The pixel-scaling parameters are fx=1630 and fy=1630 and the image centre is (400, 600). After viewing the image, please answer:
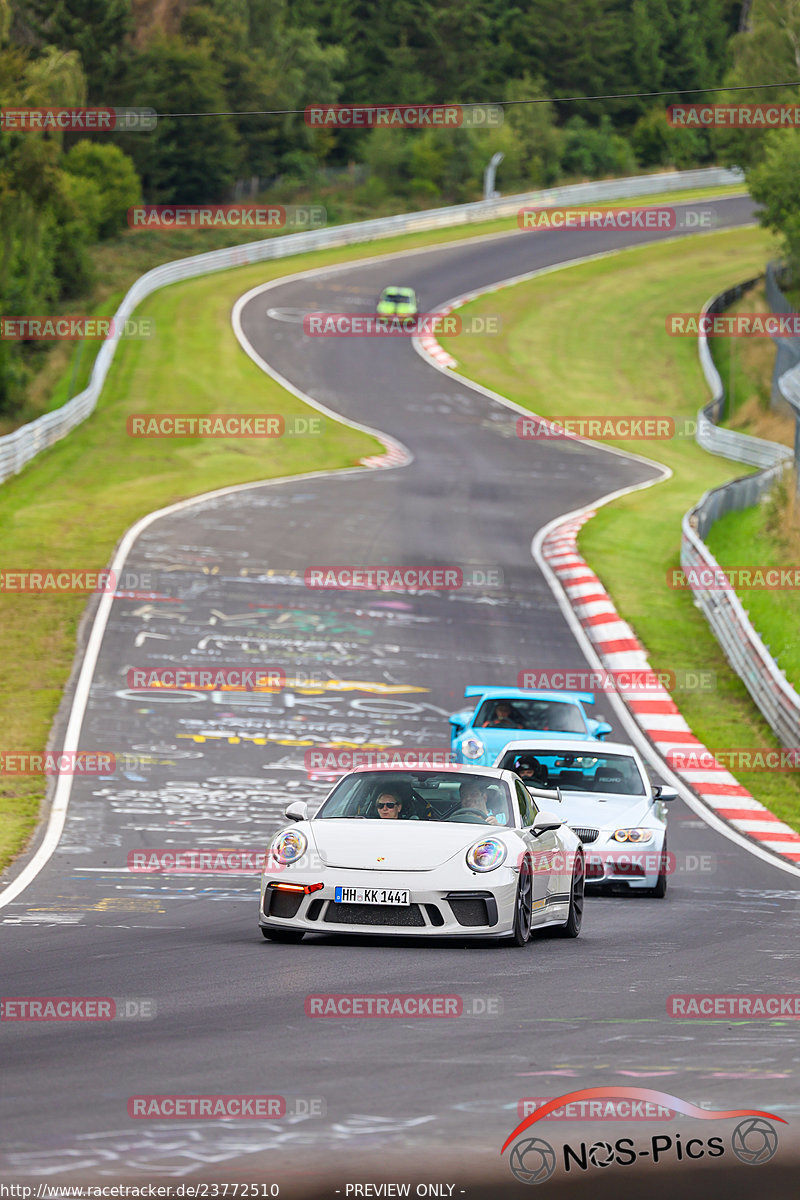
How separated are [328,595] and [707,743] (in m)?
8.87

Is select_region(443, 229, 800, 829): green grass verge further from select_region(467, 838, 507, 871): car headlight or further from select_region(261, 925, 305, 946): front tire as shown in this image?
select_region(261, 925, 305, 946): front tire

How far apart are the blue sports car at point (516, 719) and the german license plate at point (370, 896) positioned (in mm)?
8199

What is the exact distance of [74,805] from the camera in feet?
58.1

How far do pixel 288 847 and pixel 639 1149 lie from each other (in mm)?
4943

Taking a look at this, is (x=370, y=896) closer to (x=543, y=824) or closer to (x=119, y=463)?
(x=543, y=824)

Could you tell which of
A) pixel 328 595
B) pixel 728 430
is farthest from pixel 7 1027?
pixel 728 430

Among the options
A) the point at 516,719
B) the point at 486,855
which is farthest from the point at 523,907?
the point at 516,719

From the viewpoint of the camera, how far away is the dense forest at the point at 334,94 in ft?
189

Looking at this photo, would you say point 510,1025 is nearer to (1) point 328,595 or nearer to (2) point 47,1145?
(2) point 47,1145

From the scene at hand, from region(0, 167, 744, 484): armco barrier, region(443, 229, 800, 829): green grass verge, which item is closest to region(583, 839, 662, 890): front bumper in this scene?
region(443, 229, 800, 829): green grass verge

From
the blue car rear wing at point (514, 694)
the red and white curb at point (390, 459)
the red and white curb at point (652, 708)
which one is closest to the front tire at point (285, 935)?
the red and white curb at point (652, 708)

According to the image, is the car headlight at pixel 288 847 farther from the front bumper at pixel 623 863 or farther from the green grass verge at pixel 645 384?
the green grass verge at pixel 645 384

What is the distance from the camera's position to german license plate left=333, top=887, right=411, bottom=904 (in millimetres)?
10023

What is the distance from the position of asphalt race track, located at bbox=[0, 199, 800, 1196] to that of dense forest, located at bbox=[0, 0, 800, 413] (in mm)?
20845
